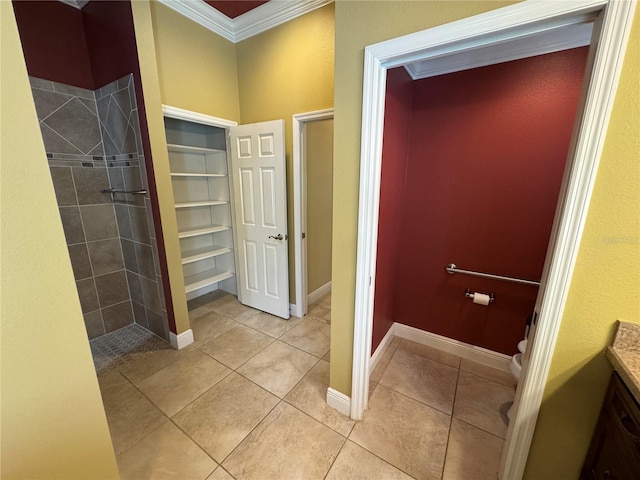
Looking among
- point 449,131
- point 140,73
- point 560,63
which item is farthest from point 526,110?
point 140,73

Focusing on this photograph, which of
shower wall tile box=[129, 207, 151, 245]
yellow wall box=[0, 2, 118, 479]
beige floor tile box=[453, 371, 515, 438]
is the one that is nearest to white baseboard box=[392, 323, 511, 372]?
beige floor tile box=[453, 371, 515, 438]

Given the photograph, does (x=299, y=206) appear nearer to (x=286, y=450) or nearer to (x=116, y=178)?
(x=116, y=178)

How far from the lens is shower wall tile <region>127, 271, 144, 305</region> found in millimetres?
2539

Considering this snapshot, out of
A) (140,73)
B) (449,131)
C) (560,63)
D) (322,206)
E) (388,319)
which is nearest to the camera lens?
(560,63)

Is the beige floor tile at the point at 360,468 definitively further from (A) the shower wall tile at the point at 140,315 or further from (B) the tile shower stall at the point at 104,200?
(A) the shower wall tile at the point at 140,315

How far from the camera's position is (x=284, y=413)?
1.69 meters

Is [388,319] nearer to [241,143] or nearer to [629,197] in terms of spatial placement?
[629,197]

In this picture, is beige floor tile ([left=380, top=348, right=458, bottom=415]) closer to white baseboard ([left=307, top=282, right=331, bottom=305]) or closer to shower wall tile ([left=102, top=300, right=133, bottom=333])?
white baseboard ([left=307, top=282, right=331, bottom=305])

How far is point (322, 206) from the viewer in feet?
10.4

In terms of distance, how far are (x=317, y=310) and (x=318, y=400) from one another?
4.37 feet

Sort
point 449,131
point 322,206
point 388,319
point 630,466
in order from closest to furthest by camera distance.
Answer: point 630,466
point 449,131
point 388,319
point 322,206

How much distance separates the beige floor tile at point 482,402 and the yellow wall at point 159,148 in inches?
93.0

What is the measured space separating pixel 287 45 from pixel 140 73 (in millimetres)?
1267

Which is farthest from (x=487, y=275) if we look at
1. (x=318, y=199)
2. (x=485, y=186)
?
(x=318, y=199)
